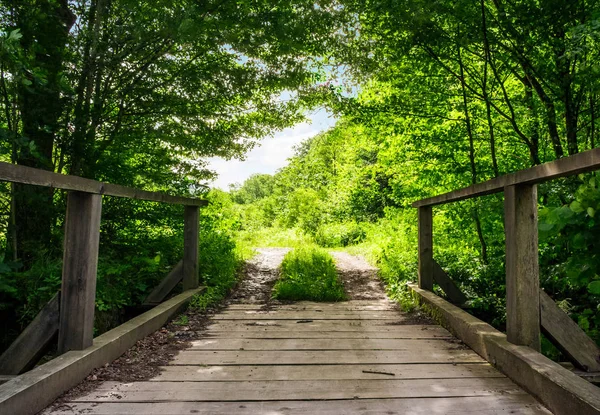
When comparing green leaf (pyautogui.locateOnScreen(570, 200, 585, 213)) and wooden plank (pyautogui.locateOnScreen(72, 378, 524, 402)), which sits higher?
green leaf (pyautogui.locateOnScreen(570, 200, 585, 213))

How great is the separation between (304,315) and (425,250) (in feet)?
6.17

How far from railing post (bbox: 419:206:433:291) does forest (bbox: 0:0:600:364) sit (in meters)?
0.41

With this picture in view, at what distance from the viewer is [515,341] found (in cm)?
305

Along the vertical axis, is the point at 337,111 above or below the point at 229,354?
above

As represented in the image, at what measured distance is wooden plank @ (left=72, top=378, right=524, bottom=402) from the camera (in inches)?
103

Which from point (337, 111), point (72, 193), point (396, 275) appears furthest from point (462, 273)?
point (72, 193)

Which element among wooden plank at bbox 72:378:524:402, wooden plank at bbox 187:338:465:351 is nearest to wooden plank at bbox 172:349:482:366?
wooden plank at bbox 187:338:465:351

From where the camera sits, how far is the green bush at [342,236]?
15406 millimetres

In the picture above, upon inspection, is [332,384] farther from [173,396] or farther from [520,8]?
[520,8]

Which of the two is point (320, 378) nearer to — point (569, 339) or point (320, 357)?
point (320, 357)

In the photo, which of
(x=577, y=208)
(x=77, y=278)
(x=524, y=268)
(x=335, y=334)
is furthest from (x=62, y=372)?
(x=524, y=268)

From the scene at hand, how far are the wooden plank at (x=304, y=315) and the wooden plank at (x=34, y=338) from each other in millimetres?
2096

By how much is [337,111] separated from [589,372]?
529 centimetres

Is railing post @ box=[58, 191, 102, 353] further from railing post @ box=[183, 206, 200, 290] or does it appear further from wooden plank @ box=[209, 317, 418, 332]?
railing post @ box=[183, 206, 200, 290]
